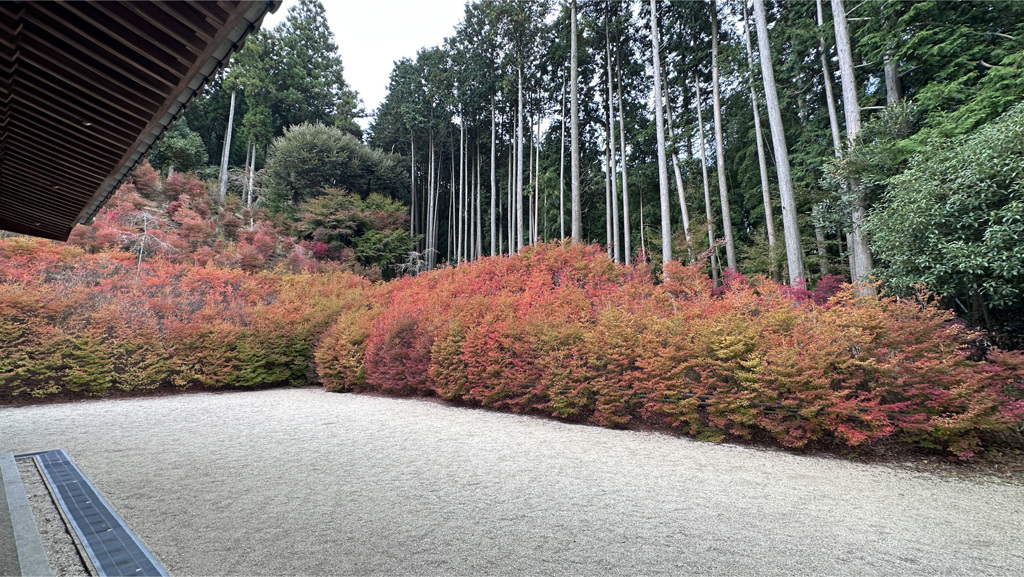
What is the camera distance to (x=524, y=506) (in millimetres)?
2420

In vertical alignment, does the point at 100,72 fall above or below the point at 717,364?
above

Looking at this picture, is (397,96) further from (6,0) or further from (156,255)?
(6,0)

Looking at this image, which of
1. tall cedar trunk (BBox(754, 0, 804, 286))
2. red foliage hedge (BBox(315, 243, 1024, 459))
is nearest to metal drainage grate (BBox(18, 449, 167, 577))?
red foliage hedge (BBox(315, 243, 1024, 459))

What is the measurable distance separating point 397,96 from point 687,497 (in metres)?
24.3

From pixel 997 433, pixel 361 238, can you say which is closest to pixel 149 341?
pixel 361 238

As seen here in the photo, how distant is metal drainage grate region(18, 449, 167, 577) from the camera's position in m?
1.75

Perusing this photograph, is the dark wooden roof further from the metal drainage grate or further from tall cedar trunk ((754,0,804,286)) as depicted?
tall cedar trunk ((754,0,804,286))

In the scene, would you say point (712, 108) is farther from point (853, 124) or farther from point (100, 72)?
point (100, 72)

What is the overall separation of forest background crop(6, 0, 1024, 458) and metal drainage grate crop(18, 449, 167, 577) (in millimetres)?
4027

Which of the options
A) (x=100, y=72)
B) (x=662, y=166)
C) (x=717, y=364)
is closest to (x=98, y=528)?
(x=100, y=72)

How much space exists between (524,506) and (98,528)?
2.43 metres

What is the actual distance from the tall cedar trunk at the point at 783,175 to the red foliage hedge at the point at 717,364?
30.3 inches

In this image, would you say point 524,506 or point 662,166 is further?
point 662,166

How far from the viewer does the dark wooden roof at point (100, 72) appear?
1.44 m
